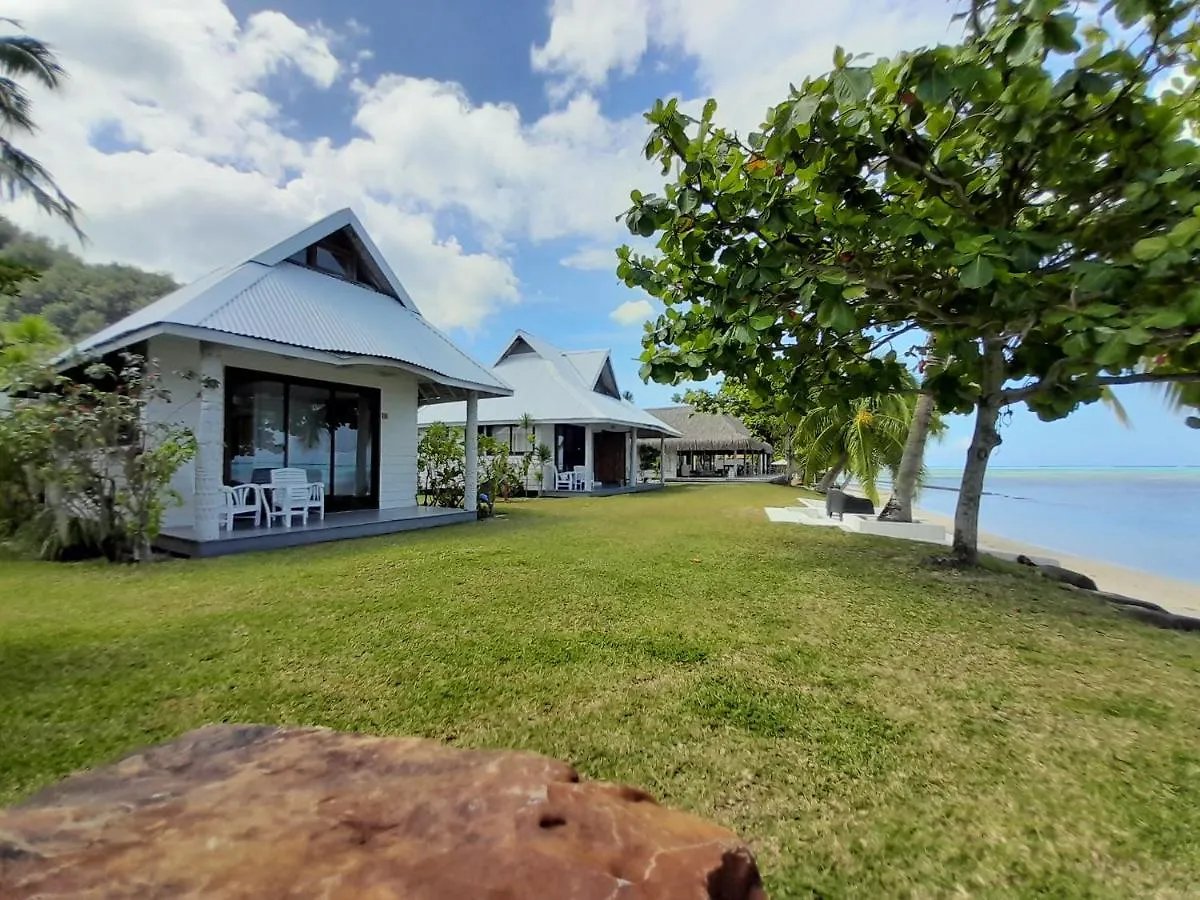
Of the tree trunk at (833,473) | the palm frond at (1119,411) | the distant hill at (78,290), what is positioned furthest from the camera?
the distant hill at (78,290)

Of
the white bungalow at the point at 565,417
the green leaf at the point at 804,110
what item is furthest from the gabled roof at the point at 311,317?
the green leaf at the point at 804,110

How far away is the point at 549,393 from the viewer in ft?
69.3

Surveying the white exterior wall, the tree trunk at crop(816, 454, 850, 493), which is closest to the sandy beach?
the tree trunk at crop(816, 454, 850, 493)

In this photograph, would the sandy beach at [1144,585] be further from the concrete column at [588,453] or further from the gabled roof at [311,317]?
the concrete column at [588,453]

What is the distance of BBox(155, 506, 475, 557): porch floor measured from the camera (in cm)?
757

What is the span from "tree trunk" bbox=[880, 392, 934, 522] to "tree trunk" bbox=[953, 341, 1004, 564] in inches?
55.7

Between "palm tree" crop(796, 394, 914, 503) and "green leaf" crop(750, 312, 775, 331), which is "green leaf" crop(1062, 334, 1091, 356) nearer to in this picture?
"green leaf" crop(750, 312, 775, 331)

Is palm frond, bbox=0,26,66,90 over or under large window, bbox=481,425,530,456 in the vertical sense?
over

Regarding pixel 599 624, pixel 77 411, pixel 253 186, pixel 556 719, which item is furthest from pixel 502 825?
pixel 253 186

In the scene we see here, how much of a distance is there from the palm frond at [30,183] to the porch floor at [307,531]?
1390 cm

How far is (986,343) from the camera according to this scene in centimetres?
627

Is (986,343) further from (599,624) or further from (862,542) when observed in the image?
(599,624)

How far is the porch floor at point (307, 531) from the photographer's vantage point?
298 inches

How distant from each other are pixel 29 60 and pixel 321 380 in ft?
43.8
